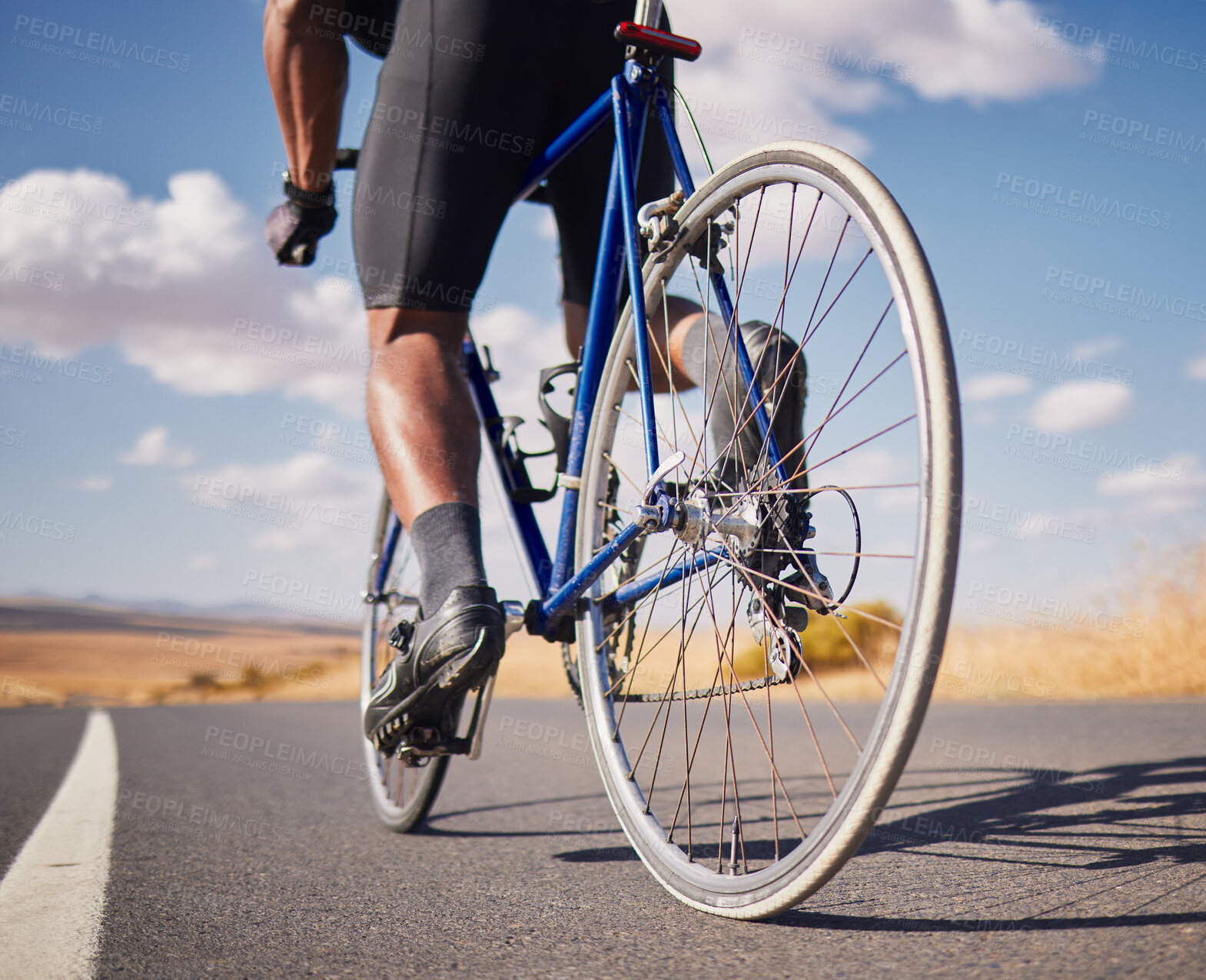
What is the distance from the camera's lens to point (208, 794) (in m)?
2.80

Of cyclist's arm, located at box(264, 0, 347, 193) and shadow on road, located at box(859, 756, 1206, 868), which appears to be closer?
shadow on road, located at box(859, 756, 1206, 868)

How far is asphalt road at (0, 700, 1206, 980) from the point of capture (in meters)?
1.13

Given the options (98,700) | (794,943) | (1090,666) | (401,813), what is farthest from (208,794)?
(98,700)

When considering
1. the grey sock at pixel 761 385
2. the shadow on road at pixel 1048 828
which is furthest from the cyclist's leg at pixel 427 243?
the shadow on road at pixel 1048 828

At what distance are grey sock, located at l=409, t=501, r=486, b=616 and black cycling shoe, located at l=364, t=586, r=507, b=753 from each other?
3 cm

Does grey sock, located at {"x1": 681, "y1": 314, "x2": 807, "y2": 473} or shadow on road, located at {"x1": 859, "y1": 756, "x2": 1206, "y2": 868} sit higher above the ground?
grey sock, located at {"x1": 681, "y1": 314, "x2": 807, "y2": 473}

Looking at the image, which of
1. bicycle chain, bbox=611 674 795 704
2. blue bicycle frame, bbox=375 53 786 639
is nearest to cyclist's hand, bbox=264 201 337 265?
blue bicycle frame, bbox=375 53 786 639

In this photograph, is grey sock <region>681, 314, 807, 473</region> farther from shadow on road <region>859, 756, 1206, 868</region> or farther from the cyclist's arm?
the cyclist's arm

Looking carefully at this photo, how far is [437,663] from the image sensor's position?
66.4 inches

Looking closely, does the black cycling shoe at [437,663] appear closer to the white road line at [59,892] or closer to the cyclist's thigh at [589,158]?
the white road line at [59,892]

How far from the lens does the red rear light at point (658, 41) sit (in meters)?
1.80

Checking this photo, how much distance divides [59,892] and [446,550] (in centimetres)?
87

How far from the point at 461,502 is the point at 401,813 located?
3.32 feet

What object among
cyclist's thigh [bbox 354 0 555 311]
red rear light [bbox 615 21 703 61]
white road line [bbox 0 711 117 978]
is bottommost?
white road line [bbox 0 711 117 978]
